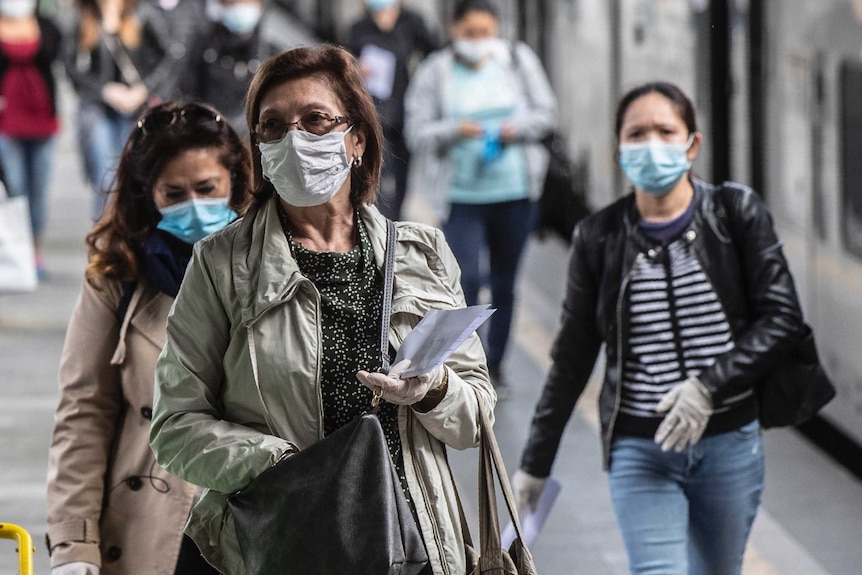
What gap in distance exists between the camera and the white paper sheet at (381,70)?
9.09 meters

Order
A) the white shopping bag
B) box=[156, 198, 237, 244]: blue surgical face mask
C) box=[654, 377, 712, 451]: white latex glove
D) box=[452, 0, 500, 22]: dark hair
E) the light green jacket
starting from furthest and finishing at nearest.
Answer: box=[452, 0, 500, 22]: dark hair < the white shopping bag < box=[654, 377, 712, 451]: white latex glove < box=[156, 198, 237, 244]: blue surgical face mask < the light green jacket

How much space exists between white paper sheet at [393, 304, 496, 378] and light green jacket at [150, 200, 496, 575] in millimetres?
119

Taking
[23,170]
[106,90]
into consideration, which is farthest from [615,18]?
[23,170]

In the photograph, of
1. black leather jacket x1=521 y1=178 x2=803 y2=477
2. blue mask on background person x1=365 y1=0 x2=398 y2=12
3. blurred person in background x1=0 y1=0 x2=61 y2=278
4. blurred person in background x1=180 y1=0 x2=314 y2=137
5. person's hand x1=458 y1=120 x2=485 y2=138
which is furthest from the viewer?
blurred person in background x1=0 y1=0 x2=61 y2=278

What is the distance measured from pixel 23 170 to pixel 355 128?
24.2 ft

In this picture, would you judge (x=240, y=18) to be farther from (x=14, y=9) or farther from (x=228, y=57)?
(x=14, y=9)

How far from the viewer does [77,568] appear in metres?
3.18

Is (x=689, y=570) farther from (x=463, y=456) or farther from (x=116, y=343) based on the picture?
(x=463, y=456)

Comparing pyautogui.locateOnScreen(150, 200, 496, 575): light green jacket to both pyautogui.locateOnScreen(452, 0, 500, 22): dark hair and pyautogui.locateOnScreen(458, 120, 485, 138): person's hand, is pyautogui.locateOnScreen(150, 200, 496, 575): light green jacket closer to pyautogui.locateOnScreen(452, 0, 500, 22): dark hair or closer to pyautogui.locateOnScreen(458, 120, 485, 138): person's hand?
pyautogui.locateOnScreen(458, 120, 485, 138): person's hand

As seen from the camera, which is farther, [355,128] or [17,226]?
[17,226]

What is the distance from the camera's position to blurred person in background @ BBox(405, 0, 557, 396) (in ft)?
23.9

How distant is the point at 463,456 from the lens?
6.34m

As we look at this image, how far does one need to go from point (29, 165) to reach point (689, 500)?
6.85 metres

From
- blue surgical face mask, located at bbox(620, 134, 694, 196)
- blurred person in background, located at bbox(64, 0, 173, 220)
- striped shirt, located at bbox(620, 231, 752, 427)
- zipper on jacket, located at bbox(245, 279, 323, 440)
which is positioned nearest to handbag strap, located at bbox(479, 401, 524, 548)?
zipper on jacket, located at bbox(245, 279, 323, 440)
